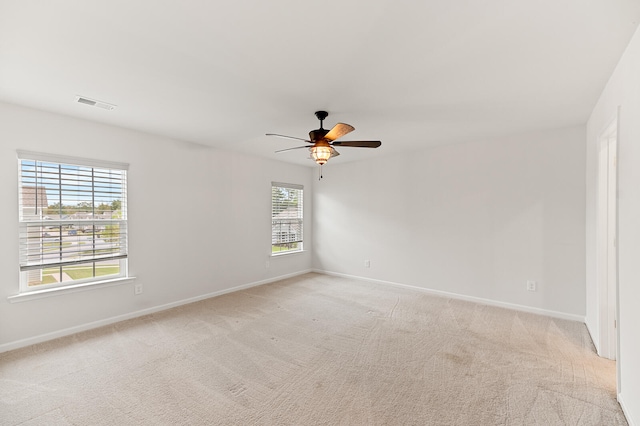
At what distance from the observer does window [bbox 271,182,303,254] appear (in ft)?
18.7

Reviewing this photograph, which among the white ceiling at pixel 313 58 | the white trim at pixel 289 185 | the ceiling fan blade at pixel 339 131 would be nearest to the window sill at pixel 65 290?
the white ceiling at pixel 313 58

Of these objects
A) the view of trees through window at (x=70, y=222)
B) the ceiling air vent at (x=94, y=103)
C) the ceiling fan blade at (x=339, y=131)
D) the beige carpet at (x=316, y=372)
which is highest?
the ceiling air vent at (x=94, y=103)

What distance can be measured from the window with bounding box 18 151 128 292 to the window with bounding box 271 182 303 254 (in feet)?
8.45

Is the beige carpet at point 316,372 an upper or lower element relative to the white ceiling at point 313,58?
lower

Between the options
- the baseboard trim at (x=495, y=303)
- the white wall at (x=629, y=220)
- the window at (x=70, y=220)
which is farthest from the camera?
the baseboard trim at (x=495, y=303)

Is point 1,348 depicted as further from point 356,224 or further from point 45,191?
point 356,224

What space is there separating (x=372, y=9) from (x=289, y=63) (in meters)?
0.75

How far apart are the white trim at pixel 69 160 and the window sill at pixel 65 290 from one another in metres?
1.37

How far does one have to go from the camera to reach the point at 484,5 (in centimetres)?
149

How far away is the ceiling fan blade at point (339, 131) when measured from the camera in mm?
2513

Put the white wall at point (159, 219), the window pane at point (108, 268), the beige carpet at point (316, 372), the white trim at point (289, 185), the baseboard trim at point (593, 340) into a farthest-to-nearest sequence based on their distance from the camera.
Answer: the white trim at point (289, 185), the window pane at point (108, 268), the white wall at point (159, 219), the baseboard trim at point (593, 340), the beige carpet at point (316, 372)

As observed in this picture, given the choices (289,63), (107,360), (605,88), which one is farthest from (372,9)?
(107,360)

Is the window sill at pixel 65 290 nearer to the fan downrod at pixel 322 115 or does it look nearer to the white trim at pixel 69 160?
the white trim at pixel 69 160

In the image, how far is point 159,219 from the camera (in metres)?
3.95
